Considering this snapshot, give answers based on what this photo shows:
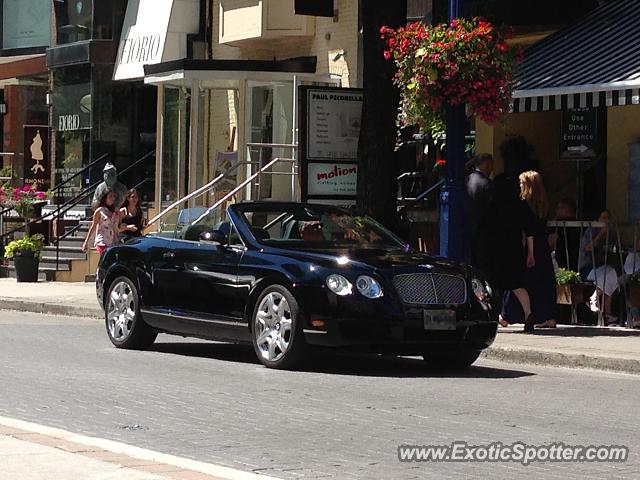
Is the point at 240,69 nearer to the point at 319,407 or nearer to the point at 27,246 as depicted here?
the point at 27,246

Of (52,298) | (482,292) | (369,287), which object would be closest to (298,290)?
(369,287)

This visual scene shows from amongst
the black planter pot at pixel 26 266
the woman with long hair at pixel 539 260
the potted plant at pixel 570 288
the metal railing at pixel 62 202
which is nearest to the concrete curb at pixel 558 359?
the woman with long hair at pixel 539 260

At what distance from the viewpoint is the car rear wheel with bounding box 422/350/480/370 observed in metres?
13.4

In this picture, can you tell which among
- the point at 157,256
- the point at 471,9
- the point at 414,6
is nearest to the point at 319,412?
the point at 157,256

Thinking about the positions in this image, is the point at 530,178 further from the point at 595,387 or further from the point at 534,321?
the point at 595,387

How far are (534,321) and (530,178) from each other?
161cm

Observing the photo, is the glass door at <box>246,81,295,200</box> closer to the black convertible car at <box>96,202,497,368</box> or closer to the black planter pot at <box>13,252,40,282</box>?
the black planter pot at <box>13,252,40,282</box>

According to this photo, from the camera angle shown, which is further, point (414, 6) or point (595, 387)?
point (414, 6)

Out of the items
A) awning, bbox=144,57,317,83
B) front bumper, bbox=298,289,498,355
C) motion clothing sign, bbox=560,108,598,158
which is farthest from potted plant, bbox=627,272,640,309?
awning, bbox=144,57,317,83

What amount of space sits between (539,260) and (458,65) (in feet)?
7.76

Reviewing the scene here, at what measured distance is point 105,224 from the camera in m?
23.3

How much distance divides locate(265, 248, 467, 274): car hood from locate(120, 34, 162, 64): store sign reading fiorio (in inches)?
659

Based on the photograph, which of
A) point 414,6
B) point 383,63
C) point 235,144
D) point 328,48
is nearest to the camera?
point 383,63

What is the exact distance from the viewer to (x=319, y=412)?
406 inches
